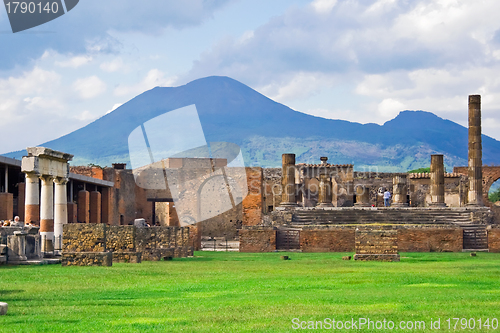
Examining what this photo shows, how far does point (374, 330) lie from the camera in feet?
25.9

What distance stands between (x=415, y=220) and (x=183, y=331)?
98.5ft

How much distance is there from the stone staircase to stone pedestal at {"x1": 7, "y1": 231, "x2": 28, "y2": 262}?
61.0 ft

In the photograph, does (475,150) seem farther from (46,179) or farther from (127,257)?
(127,257)

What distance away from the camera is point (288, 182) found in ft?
138

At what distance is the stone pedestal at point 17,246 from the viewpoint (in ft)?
63.1

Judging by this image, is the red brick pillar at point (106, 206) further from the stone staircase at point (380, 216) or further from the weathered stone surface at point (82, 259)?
the weathered stone surface at point (82, 259)

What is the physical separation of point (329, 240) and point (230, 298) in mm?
20475

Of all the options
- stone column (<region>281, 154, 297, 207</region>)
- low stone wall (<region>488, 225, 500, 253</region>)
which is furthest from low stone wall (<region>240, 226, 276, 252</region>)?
low stone wall (<region>488, 225, 500, 253</region>)

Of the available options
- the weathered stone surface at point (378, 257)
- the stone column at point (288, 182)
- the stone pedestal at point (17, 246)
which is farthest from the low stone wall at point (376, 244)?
the stone column at point (288, 182)

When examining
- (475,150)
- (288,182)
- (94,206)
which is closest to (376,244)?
(288,182)

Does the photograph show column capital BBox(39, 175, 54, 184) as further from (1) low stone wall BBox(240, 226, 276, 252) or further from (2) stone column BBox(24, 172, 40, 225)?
(1) low stone wall BBox(240, 226, 276, 252)

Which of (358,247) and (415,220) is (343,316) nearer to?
(358,247)

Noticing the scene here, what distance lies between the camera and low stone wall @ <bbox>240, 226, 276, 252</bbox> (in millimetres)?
31938

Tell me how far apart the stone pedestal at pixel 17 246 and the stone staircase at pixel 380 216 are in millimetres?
18586
